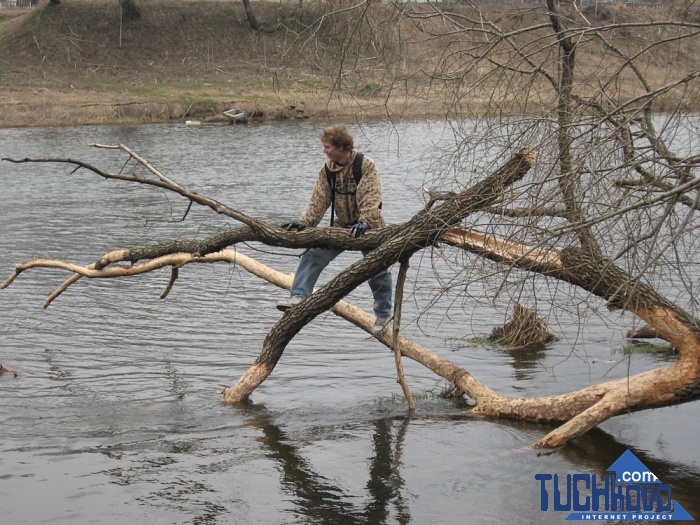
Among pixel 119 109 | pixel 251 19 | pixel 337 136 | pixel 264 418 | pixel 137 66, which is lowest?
pixel 264 418

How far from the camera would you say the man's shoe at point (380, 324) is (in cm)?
810

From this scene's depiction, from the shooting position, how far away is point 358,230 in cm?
745

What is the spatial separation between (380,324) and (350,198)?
1.18 m

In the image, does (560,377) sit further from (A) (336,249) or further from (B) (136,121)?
(B) (136,121)

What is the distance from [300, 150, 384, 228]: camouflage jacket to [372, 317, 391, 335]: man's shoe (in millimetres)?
884

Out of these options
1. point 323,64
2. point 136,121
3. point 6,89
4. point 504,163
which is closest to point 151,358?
point 323,64

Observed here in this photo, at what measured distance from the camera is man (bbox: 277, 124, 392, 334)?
24.4 feet

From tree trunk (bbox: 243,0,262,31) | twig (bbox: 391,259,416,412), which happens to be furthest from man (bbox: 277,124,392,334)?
tree trunk (bbox: 243,0,262,31)

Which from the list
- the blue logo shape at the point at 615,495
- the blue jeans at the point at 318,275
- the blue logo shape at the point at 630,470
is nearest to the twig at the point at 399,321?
the blue jeans at the point at 318,275

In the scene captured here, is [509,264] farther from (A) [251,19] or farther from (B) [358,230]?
(A) [251,19]

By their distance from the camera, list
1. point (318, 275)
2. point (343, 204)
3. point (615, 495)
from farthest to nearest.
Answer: point (318, 275), point (343, 204), point (615, 495)

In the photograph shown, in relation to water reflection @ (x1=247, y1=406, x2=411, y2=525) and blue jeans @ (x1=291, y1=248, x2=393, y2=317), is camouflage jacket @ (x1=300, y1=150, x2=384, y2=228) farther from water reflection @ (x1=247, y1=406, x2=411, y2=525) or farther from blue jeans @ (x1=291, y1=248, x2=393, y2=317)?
water reflection @ (x1=247, y1=406, x2=411, y2=525)

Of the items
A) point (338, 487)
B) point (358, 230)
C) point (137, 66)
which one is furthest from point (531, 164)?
point (137, 66)

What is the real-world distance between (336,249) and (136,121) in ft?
102
